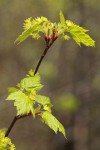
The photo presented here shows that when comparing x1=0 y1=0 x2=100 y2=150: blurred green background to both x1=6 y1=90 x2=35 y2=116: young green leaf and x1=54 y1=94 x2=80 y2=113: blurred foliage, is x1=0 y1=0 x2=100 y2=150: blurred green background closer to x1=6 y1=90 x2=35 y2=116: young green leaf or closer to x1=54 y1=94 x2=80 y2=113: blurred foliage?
x1=54 y1=94 x2=80 y2=113: blurred foliage

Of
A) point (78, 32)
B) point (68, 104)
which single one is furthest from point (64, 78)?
point (78, 32)

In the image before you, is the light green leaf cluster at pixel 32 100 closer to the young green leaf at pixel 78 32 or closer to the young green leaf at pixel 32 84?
the young green leaf at pixel 32 84

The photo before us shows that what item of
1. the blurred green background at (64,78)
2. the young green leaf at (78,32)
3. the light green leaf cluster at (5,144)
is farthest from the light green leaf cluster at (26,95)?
the blurred green background at (64,78)

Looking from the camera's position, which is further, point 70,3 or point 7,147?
point 70,3

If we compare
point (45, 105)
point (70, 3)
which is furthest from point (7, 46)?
point (45, 105)

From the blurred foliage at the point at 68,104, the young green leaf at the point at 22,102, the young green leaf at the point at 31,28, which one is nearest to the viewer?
the young green leaf at the point at 22,102

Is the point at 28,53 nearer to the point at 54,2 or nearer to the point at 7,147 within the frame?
the point at 54,2
